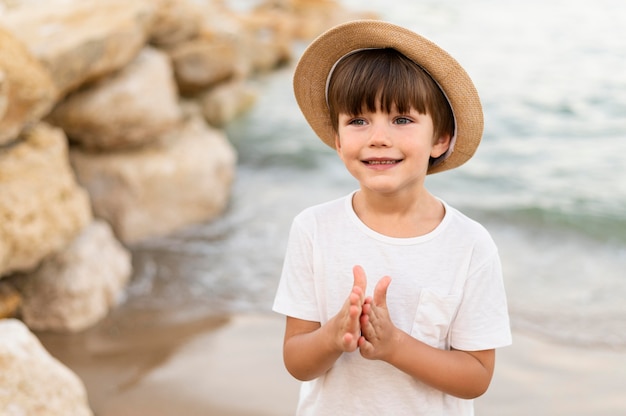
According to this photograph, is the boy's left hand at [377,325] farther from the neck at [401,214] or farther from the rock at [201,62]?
the rock at [201,62]

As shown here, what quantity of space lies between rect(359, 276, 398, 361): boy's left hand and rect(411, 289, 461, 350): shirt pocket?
0.13m

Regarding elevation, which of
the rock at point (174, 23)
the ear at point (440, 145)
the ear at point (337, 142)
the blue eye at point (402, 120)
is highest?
the rock at point (174, 23)

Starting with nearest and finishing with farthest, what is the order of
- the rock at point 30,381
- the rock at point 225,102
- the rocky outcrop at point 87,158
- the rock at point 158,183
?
the rock at point 30,381 < the rocky outcrop at point 87,158 < the rock at point 158,183 < the rock at point 225,102

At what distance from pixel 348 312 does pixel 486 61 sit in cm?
993

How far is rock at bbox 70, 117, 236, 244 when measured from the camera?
4742mm

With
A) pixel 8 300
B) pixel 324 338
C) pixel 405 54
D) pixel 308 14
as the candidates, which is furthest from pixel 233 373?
pixel 308 14

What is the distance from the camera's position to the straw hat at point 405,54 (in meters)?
1.73

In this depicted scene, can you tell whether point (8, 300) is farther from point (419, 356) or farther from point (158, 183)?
point (419, 356)

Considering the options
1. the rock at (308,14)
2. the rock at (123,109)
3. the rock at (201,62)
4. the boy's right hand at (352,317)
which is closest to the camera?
the boy's right hand at (352,317)

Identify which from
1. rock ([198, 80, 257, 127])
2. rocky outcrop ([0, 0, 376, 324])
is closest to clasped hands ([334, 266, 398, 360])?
rocky outcrop ([0, 0, 376, 324])

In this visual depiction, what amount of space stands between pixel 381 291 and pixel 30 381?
4.47 feet

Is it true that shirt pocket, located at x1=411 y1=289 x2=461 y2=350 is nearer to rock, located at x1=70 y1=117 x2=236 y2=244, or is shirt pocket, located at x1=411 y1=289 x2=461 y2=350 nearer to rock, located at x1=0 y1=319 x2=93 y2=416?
rock, located at x1=0 y1=319 x2=93 y2=416

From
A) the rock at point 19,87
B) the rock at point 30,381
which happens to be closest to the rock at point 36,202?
the rock at point 19,87

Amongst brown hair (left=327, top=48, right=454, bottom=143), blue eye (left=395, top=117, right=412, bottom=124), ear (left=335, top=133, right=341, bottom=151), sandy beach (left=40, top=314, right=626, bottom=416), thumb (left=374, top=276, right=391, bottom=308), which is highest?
brown hair (left=327, top=48, right=454, bottom=143)
